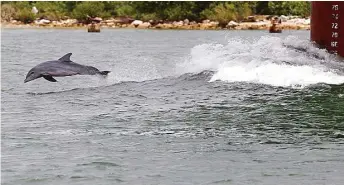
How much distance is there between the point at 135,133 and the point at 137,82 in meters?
7.64

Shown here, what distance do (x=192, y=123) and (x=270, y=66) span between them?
638 centimetres

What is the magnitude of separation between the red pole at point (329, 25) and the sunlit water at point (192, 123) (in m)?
0.45

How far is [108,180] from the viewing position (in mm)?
9961

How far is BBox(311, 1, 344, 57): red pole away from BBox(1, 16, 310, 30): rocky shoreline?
2278 inches

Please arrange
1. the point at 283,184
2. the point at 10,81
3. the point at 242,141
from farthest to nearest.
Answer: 1. the point at 10,81
2. the point at 242,141
3. the point at 283,184

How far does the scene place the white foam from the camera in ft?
64.0

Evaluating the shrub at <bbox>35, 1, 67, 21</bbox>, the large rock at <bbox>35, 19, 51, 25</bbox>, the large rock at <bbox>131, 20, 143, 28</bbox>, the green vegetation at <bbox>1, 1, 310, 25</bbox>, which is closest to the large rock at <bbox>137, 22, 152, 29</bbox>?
the large rock at <bbox>131, 20, 143, 28</bbox>

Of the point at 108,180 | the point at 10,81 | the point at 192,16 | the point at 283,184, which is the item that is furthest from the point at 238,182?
the point at 192,16

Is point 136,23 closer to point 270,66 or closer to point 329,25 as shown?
point 329,25

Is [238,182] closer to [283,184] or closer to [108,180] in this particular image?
[283,184]

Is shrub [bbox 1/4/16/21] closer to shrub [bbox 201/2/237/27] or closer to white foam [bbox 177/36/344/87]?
shrub [bbox 201/2/237/27]

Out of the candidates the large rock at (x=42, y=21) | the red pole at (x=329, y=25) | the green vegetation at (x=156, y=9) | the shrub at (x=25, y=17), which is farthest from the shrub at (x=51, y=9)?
the red pole at (x=329, y=25)

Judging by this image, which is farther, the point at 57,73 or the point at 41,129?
the point at 57,73

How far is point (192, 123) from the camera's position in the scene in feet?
46.8
